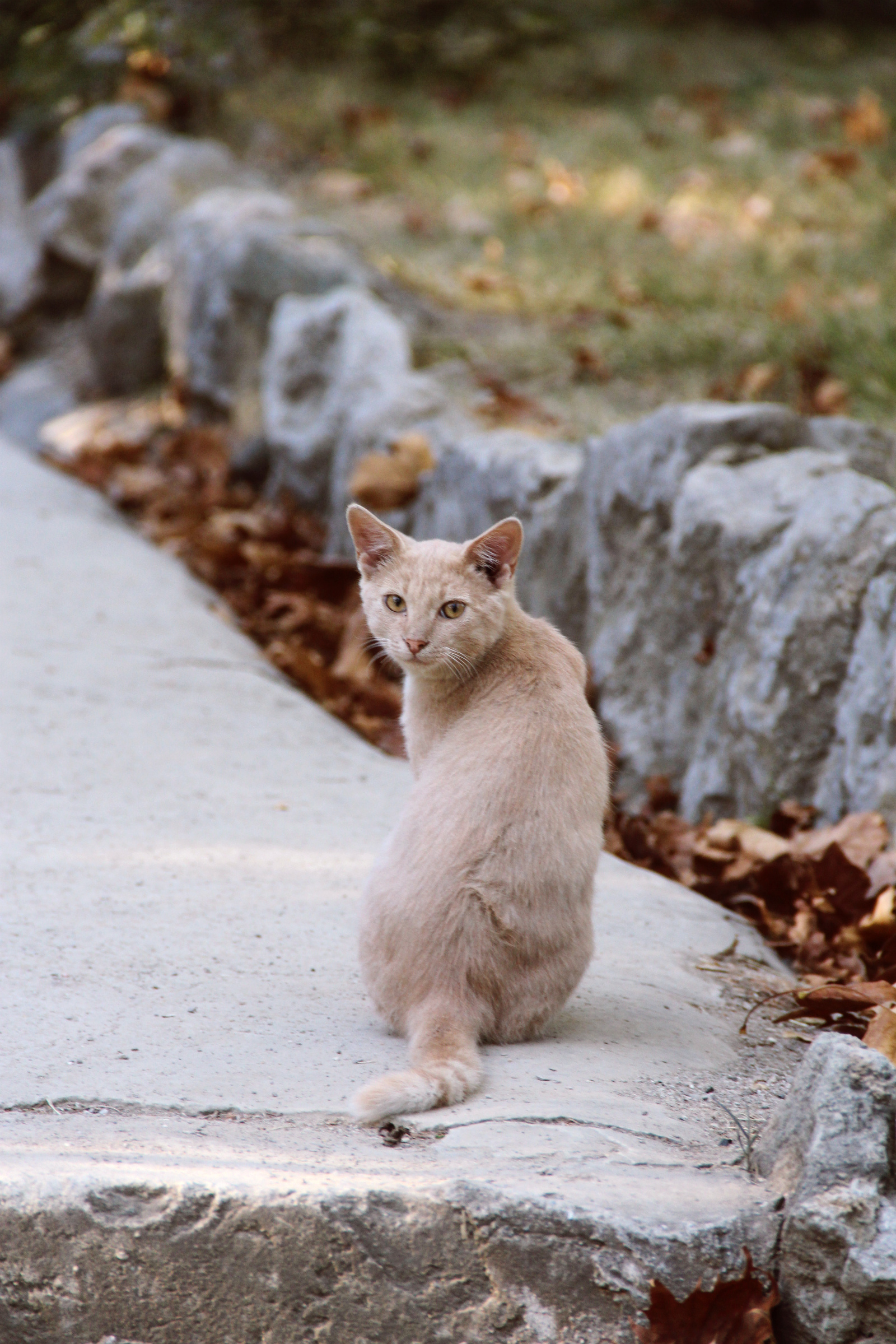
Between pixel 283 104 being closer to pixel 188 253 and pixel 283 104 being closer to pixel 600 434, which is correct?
pixel 188 253

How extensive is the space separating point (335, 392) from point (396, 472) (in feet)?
3.13

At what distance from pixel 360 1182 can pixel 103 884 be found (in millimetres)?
1315

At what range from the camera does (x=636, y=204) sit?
7645 mm

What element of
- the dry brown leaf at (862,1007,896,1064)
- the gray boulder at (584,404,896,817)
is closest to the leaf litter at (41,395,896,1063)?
the dry brown leaf at (862,1007,896,1064)

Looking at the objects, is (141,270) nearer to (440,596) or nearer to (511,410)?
(511,410)

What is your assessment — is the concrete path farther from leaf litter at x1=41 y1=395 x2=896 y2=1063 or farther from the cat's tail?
leaf litter at x1=41 y1=395 x2=896 y2=1063

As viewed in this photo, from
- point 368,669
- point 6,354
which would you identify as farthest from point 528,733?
point 6,354

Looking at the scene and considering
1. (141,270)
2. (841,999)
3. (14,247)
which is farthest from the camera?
(14,247)

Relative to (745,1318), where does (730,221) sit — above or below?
above

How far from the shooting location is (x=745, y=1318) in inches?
66.1

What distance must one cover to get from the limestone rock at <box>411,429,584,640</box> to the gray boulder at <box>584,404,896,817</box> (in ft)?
0.41

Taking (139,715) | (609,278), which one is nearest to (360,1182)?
(139,715)

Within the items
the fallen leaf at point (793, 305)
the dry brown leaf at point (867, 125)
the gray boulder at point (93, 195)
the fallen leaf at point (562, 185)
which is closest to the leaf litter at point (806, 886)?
the fallen leaf at point (793, 305)

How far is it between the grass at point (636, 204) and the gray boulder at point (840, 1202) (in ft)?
11.0
